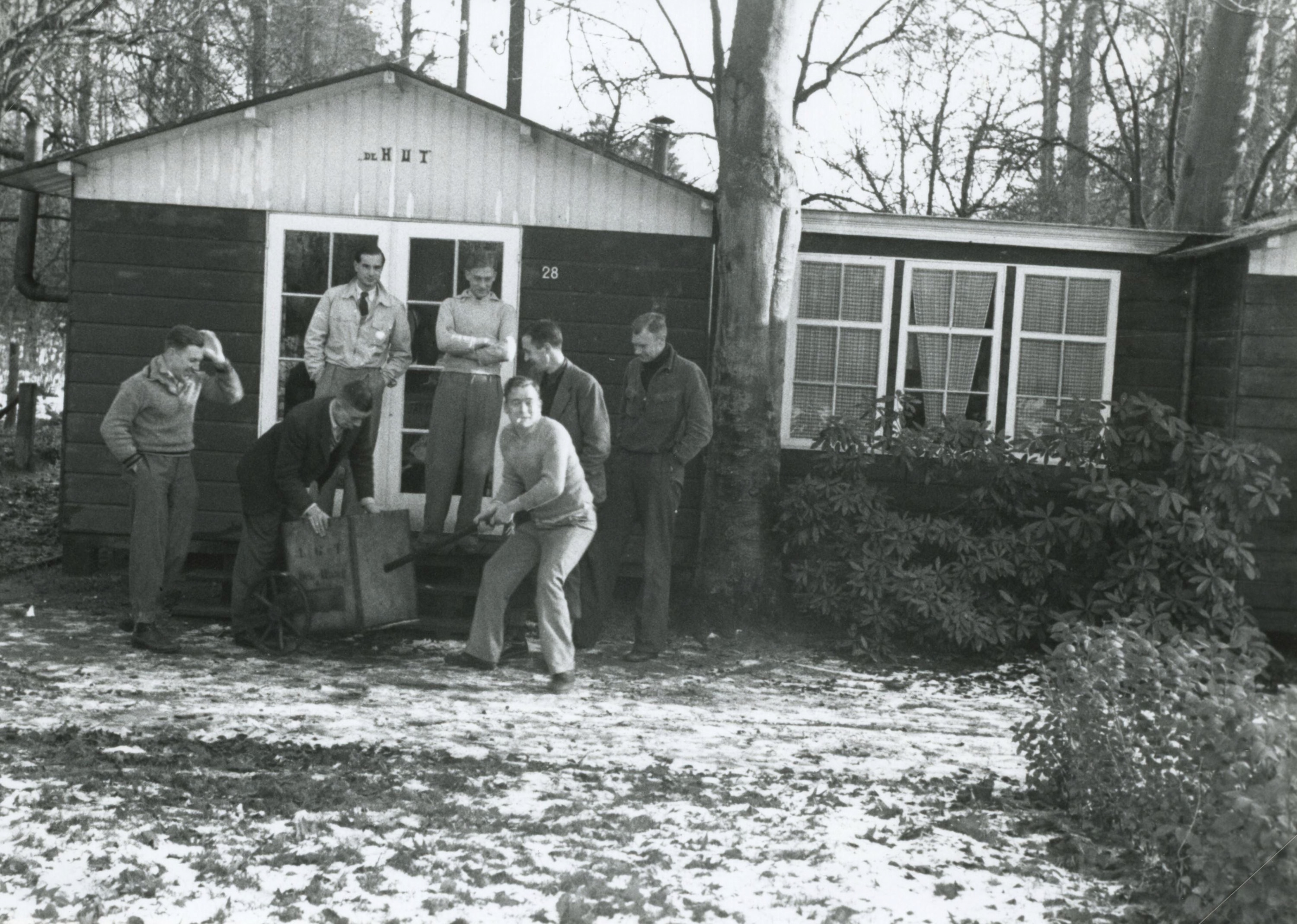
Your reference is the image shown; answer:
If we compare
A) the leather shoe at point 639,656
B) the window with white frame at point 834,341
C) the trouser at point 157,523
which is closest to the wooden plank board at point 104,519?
the trouser at point 157,523

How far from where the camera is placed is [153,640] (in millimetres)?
8672

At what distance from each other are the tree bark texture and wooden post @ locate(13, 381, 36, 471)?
998 cm

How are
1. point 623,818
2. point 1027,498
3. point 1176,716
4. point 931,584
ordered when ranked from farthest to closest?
1. point 1027,498
2. point 931,584
3. point 623,818
4. point 1176,716

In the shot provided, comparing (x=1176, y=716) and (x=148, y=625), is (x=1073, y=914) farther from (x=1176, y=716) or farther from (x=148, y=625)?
(x=148, y=625)

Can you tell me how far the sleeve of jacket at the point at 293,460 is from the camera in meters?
8.38

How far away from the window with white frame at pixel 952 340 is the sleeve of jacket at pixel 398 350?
12.5 feet

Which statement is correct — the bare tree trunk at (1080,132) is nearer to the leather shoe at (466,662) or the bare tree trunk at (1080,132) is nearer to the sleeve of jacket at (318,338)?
the sleeve of jacket at (318,338)

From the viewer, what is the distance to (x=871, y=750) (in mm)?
7137

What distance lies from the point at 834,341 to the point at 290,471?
15.4 feet

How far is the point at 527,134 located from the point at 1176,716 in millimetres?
6987

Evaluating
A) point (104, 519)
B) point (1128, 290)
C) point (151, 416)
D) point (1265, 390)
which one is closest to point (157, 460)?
point (151, 416)

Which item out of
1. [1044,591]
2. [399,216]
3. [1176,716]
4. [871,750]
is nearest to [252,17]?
[399,216]

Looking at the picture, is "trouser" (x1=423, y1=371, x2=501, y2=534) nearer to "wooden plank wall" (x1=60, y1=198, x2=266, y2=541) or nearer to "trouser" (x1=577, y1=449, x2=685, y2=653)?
"trouser" (x1=577, y1=449, x2=685, y2=653)

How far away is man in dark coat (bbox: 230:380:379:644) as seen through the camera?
837 centimetres
